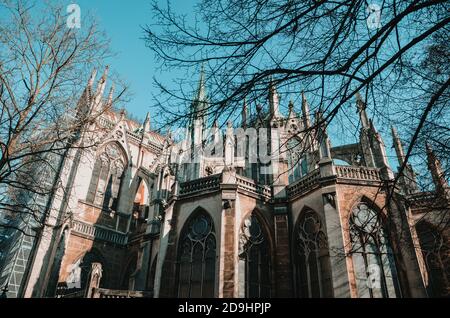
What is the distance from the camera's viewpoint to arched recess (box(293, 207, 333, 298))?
39.0ft

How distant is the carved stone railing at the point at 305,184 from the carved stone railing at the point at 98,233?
10.9 m

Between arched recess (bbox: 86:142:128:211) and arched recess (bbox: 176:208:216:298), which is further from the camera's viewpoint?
arched recess (bbox: 86:142:128:211)

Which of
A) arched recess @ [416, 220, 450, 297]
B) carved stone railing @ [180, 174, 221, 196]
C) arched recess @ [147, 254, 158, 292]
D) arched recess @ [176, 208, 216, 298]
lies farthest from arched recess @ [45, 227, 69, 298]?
arched recess @ [416, 220, 450, 297]

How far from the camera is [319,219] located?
1277 centimetres

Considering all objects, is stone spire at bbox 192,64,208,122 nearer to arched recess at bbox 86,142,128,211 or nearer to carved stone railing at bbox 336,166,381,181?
carved stone railing at bbox 336,166,381,181

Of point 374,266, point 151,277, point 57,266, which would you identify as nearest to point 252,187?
point 374,266

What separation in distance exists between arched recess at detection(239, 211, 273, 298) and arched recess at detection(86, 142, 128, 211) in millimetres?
11115

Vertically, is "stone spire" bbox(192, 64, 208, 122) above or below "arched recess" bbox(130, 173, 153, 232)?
below

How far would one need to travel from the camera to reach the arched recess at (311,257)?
11.9 m

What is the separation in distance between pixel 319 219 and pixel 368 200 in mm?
1990

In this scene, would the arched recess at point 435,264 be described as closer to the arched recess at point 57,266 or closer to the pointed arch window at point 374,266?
the pointed arch window at point 374,266

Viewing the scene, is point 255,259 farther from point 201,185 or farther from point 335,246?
point 201,185

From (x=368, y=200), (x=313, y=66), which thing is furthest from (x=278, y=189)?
(x=313, y=66)
